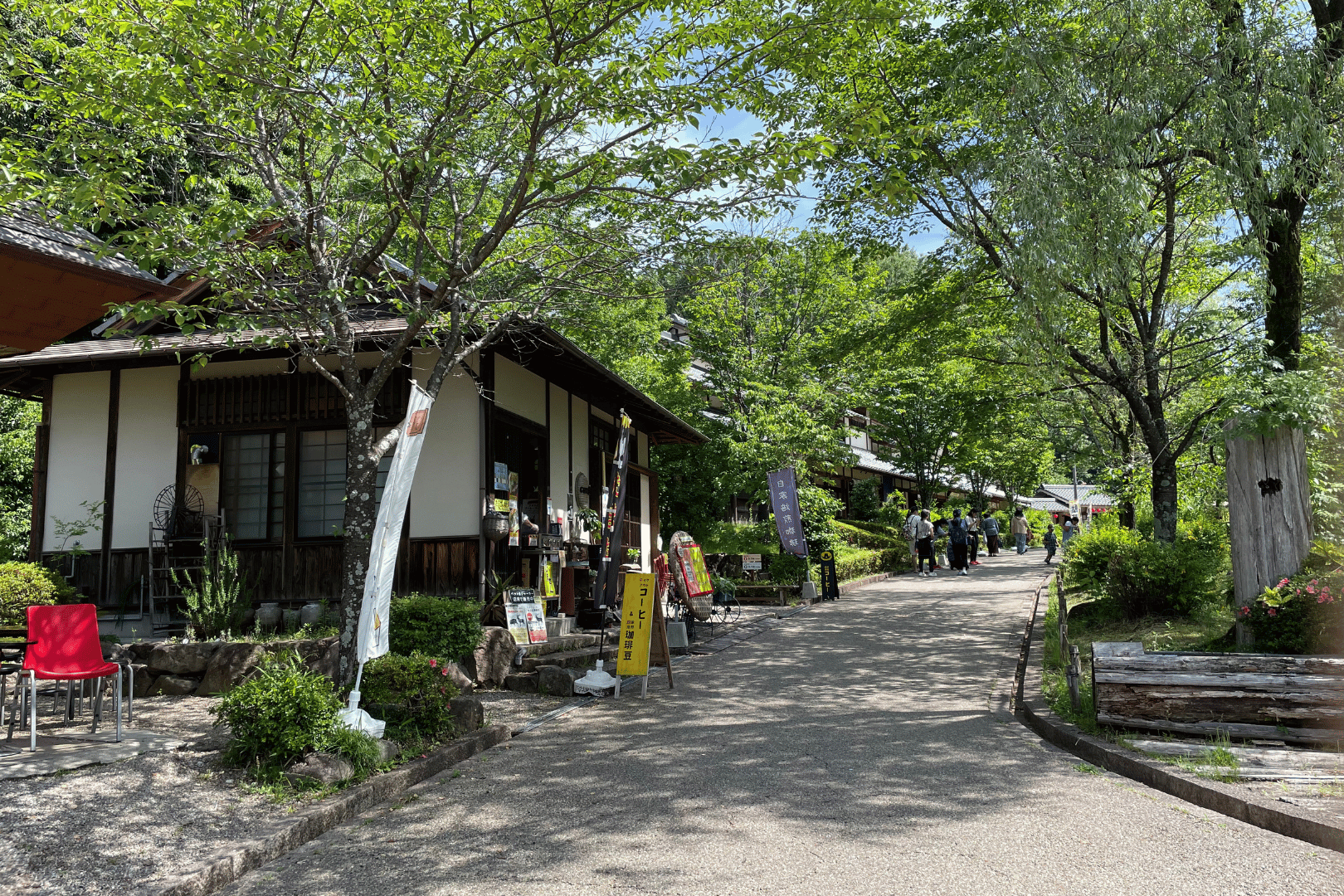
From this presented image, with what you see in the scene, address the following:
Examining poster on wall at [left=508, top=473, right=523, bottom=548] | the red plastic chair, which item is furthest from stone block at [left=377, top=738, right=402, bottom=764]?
poster on wall at [left=508, top=473, right=523, bottom=548]

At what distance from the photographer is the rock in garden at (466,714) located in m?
7.06

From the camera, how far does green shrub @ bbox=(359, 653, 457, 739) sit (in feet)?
21.6

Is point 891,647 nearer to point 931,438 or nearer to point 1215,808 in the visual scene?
point 1215,808

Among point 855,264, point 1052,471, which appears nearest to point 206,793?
point 855,264

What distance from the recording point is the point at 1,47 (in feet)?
23.2

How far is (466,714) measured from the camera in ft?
23.2

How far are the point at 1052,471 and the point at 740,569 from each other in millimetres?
24979

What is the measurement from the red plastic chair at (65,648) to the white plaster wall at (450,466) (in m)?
4.74

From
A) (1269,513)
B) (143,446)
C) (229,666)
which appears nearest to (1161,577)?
(1269,513)

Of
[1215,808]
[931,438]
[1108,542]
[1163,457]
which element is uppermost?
[931,438]

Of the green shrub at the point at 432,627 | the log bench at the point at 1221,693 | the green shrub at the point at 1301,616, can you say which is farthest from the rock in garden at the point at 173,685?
the green shrub at the point at 1301,616

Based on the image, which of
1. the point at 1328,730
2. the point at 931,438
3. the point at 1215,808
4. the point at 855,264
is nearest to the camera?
the point at 1215,808

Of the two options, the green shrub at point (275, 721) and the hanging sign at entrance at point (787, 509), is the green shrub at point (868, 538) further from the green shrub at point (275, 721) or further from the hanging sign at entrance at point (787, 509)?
the green shrub at point (275, 721)

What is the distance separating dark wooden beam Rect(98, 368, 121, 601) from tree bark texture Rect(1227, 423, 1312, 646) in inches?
514
